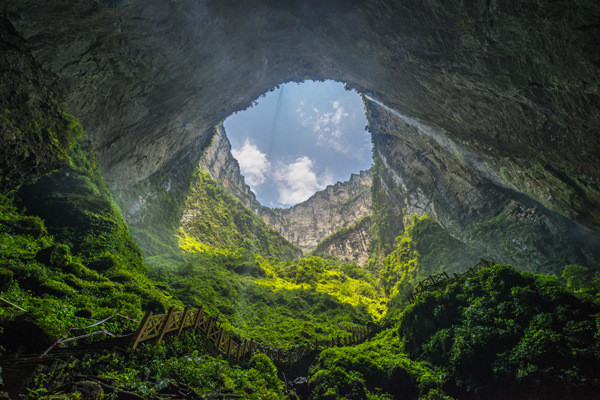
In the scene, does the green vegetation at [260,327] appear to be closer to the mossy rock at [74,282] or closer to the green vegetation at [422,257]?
the mossy rock at [74,282]

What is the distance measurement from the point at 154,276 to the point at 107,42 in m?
15.0

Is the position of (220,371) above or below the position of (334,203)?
below

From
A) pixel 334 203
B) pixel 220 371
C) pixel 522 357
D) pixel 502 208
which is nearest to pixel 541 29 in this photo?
pixel 522 357

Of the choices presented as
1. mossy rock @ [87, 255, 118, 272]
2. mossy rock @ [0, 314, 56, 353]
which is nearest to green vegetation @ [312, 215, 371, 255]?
mossy rock @ [87, 255, 118, 272]

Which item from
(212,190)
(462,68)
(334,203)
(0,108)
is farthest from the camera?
(334,203)

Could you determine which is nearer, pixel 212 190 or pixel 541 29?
pixel 541 29

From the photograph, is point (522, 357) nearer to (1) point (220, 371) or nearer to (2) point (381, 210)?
(1) point (220, 371)

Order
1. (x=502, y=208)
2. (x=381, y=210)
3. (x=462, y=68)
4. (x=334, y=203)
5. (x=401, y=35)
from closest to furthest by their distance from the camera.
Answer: (x=462, y=68), (x=401, y=35), (x=502, y=208), (x=381, y=210), (x=334, y=203)

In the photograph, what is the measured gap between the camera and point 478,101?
40.3 feet

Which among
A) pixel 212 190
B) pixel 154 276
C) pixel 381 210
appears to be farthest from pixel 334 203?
pixel 154 276

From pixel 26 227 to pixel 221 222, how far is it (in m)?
40.7

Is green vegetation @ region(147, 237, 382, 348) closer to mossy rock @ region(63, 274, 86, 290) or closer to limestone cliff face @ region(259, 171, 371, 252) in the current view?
mossy rock @ region(63, 274, 86, 290)

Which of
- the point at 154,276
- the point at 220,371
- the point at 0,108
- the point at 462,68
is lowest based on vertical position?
the point at 220,371

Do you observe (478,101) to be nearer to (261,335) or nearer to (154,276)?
(261,335)
